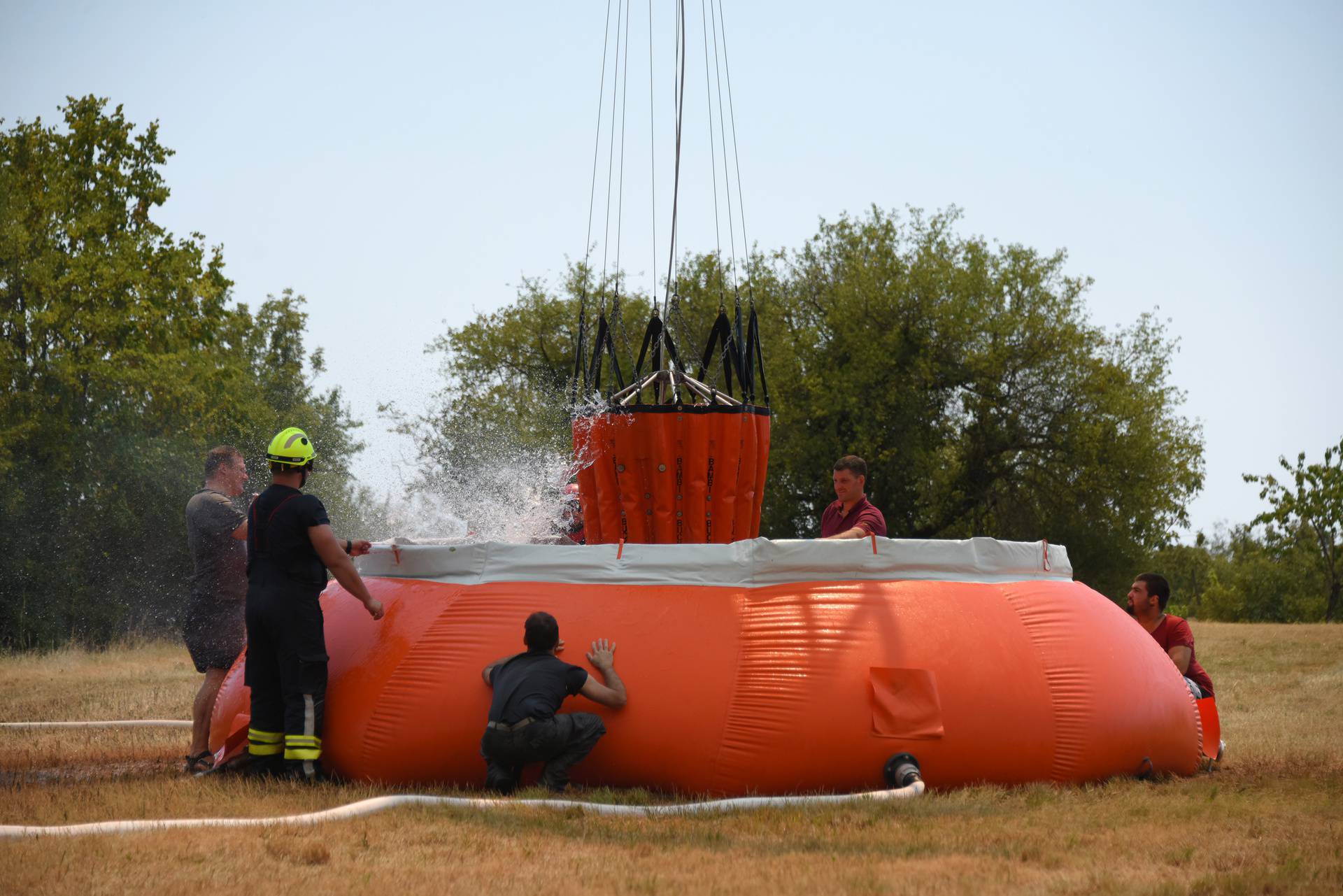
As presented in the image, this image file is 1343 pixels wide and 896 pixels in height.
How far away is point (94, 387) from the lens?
25625 millimetres

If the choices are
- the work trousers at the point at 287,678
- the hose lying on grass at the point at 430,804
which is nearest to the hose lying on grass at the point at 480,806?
the hose lying on grass at the point at 430,804

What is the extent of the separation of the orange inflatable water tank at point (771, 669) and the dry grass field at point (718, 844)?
0.94 ft

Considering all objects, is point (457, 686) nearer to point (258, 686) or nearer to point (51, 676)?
point (258, 686)

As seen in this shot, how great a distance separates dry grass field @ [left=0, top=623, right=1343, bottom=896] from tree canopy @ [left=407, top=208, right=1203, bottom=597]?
2441cm

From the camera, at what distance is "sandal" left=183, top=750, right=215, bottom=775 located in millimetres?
7070

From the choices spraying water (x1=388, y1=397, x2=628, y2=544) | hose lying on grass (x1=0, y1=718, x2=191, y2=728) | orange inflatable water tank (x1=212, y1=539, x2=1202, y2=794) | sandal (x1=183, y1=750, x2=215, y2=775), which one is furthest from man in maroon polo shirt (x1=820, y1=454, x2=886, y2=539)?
hose lying on grass (x1=0, y1=718, x2=191, y2=728)

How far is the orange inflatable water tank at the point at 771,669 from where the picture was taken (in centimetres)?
614

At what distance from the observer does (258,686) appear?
663cm

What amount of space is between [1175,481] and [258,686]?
28.6 meters

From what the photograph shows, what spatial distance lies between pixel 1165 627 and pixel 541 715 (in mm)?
4531

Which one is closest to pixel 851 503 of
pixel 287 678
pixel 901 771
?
pixel 901 771

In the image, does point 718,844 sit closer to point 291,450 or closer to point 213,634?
point 291,450

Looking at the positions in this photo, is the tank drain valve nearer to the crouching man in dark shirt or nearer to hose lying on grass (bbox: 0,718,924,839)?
hose lying on grass (bbox: 0,718,924,839)

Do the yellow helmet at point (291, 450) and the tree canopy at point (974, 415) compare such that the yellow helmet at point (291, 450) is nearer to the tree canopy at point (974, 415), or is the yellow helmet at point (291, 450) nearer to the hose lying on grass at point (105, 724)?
the hose lying on grass at point (105, 724)
